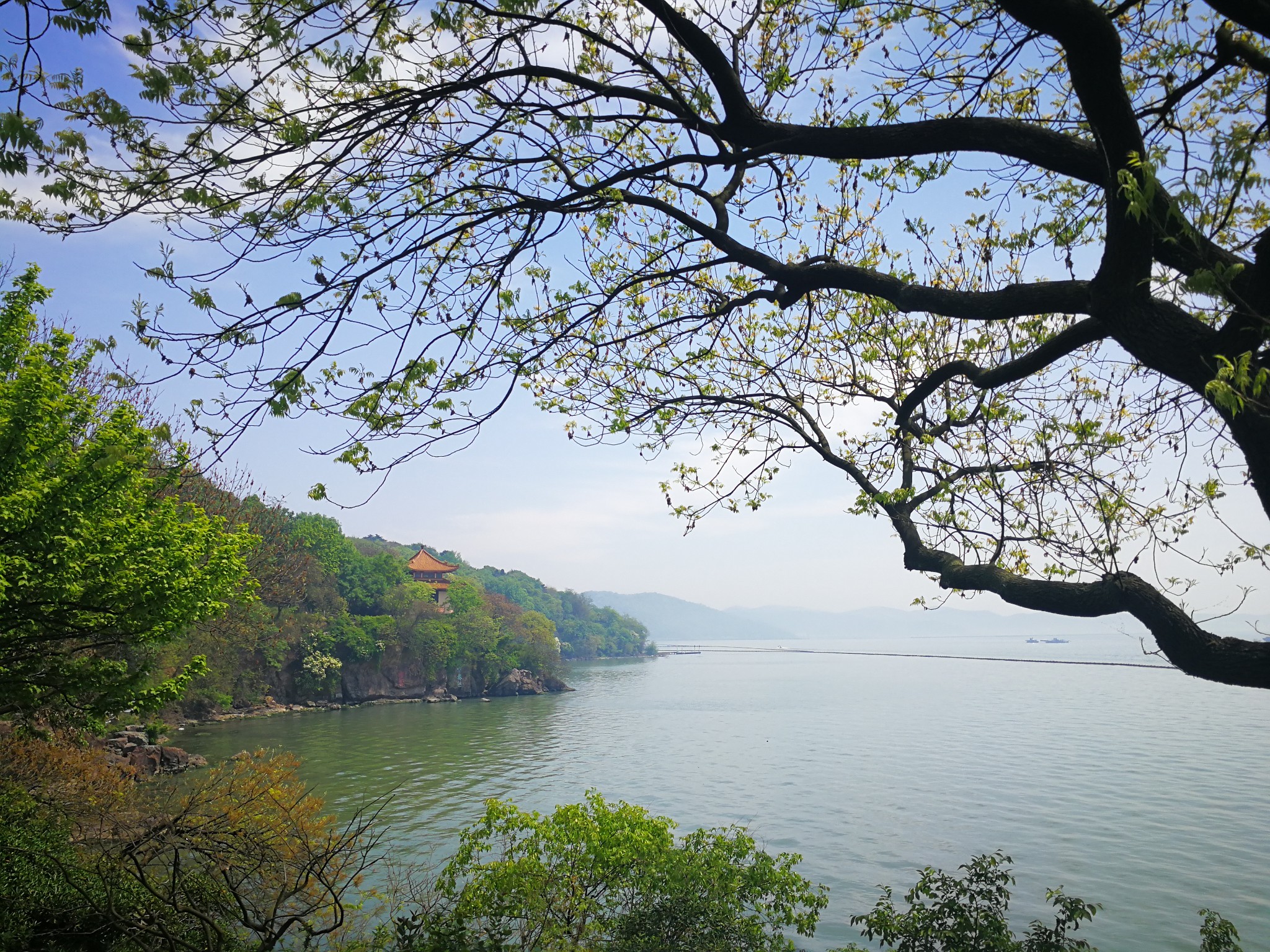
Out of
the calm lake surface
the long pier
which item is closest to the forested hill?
the long pier

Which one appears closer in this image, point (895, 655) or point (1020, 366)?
point (1020, 366)

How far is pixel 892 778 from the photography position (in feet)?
81.3

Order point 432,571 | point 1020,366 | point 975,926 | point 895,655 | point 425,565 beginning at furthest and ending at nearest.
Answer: point 895,655, point 432,571, point 425,565, point 975,926, point 1020,366

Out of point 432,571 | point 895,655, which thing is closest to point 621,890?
point 432,571

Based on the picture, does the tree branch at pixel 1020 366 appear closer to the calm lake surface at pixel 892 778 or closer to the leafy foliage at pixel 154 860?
the leafy foliage at pixel 154 860

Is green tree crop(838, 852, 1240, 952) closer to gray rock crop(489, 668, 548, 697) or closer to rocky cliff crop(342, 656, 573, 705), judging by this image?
rocky cliff crop(342, 656, 573, 705)

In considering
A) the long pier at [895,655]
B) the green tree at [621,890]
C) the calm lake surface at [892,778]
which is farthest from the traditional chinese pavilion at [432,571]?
the green tree at [621,890]

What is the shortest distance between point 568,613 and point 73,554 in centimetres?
11474

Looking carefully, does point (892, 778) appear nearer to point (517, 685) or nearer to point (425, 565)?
point (517, 685)

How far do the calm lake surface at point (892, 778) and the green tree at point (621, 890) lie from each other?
457cm

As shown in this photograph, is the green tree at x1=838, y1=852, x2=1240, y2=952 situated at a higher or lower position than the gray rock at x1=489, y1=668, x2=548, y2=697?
higher

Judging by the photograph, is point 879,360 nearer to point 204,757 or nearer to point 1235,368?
point 1235,368

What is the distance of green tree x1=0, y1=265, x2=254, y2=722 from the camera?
8.95 meters

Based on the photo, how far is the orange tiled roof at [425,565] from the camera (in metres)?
74.1
